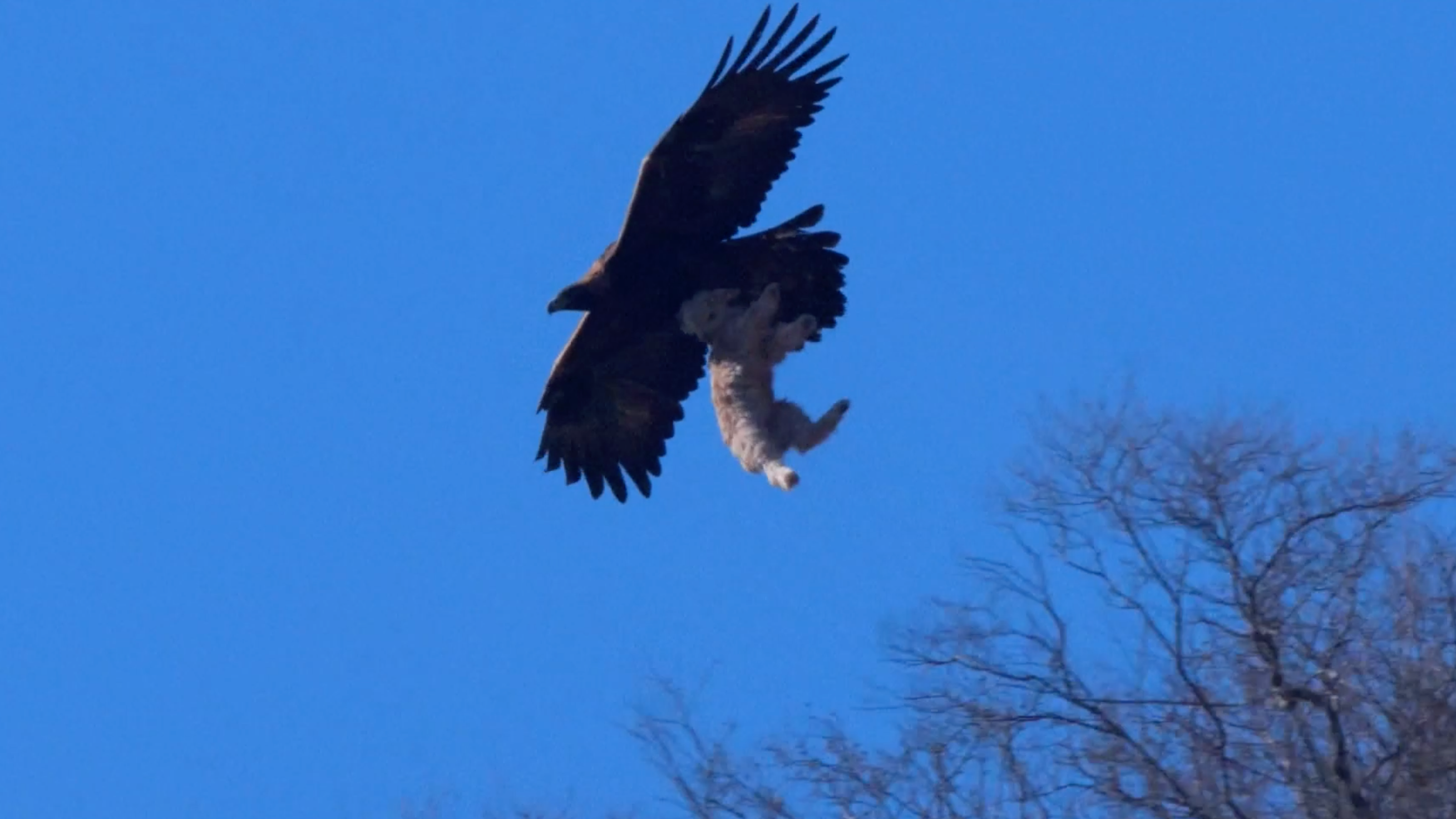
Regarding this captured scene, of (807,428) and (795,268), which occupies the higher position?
(795,268)

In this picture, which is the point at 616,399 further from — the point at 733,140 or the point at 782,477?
the point at 782,477

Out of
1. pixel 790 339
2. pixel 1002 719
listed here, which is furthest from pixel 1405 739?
pixel 790 339

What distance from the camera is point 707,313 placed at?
1152cm

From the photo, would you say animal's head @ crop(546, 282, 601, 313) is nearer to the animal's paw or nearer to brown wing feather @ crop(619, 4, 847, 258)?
brown wing feather @ crop(619, 4, 847, 258)

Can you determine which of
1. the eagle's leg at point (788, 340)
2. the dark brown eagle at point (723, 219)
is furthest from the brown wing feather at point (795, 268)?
the eagle's leg at point (788, 340)

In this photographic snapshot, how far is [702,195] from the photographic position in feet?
40.1

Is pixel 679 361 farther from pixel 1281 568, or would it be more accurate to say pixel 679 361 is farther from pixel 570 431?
pixel 1281 568

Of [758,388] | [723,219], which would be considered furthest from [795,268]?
[758,388]

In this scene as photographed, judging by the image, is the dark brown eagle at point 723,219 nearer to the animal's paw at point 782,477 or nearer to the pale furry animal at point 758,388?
the pale furry animal at point 758,388

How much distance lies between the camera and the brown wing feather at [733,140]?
40.1 ft

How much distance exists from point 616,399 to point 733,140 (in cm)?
131

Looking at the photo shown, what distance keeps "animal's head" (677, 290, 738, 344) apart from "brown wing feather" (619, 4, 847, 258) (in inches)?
18.0

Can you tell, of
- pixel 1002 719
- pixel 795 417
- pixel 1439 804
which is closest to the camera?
pixel 795 417

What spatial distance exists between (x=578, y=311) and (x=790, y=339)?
180cm
